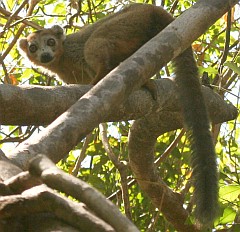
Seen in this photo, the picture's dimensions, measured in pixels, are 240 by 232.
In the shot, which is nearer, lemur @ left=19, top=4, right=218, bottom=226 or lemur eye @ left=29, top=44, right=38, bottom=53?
lemur @ left=19, top=4, right=218, bottom=226

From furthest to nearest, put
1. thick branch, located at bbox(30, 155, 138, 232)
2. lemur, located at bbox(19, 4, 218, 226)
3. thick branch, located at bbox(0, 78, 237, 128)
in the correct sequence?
lemur, located at bbox(19, 4, 218, 226) → thick branch, located at bbox(0, 78, 237, 128) → thick branch, located at bbox(30, 155, 138, 232)

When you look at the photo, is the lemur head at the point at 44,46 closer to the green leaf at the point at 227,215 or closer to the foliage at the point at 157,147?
the foliage at the point at 157,147

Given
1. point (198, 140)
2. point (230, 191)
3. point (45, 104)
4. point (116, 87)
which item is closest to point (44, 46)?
point (198, 140)

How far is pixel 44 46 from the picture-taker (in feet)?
24.0

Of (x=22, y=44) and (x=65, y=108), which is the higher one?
(x=22, y=44)

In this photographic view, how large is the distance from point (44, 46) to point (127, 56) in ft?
5.92

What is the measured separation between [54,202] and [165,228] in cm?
470

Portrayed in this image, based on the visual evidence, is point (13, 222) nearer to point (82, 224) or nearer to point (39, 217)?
point (39, 217)

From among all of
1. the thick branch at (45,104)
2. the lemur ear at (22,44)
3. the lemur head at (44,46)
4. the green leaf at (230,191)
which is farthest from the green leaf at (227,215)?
the lemur ear at (22,44)

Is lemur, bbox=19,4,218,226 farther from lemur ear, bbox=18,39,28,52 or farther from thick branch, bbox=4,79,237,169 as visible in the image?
thick branch, bbox=4,79,237,169

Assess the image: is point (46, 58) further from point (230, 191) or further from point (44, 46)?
point (230, 191)

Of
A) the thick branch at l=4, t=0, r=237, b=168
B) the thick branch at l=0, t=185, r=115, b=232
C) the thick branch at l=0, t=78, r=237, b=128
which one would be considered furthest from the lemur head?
the thick branch at l=0, t=185, r=115, b=232

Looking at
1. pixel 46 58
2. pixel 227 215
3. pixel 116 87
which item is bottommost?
pixel 227 215

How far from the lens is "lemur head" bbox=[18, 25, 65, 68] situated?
6.99m
